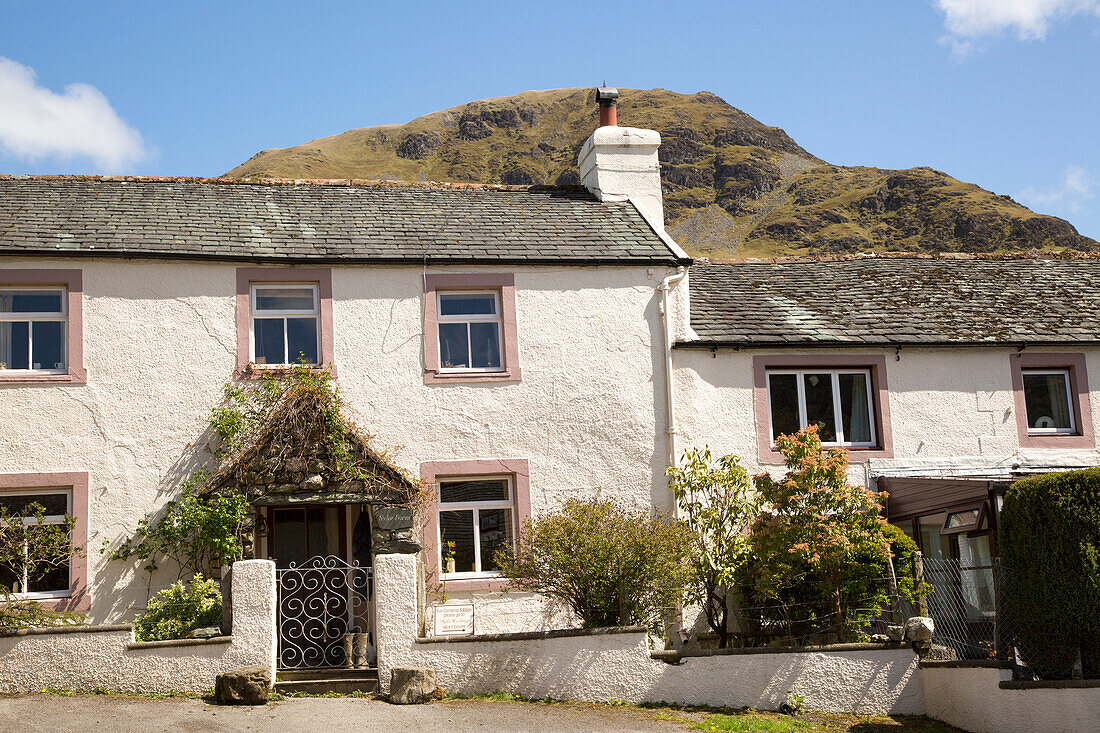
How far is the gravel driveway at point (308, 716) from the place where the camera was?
983 centimetres

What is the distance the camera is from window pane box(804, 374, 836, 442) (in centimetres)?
1599

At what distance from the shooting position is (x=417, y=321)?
1488 centimetres

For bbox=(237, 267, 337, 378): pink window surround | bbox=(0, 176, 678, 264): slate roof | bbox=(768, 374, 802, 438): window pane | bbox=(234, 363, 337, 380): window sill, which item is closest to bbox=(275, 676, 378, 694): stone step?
bbox=(234, 363, 337, 380): window sill

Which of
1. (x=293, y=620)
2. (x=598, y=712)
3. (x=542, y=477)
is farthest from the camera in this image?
(x=542, y=477)

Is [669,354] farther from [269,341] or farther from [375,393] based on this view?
[269,341]

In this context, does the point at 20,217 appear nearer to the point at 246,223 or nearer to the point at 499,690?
the point at 246,223

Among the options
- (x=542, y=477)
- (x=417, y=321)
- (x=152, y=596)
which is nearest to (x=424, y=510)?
(x=542, y=477)

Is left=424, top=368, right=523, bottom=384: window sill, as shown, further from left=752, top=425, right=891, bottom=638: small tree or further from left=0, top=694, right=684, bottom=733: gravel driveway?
left=0, top=694, right=684, bottom=733: gravel driveway

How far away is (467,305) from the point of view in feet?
50.2

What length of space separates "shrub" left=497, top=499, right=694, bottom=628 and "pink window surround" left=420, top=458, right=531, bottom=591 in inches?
65.7

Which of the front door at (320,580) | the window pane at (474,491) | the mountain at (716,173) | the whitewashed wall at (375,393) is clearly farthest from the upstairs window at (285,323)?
the mountain at (716,173)

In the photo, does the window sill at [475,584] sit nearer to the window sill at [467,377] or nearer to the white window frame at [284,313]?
the window sill at [467,377]

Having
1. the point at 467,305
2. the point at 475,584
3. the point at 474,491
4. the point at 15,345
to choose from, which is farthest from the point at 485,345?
the point at 15,345

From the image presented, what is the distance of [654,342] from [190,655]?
24.8 ft
